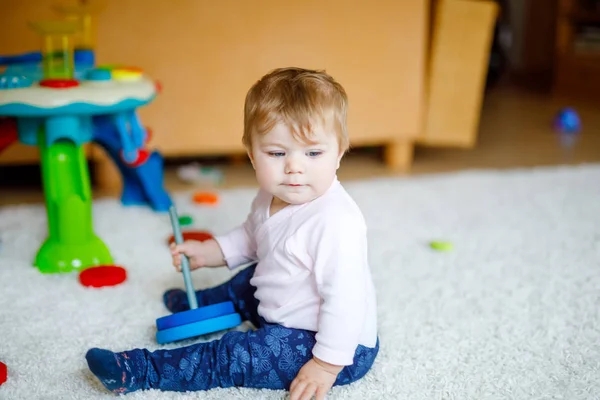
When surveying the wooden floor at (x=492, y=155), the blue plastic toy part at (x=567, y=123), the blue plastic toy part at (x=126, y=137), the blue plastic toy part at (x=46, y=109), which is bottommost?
the wooden floor at (x=492, y=155)

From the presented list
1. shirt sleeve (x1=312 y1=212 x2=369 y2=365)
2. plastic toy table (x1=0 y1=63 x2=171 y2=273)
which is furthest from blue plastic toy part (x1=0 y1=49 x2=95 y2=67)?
shirt sleeve (x1=312 y1=212 x2=369 y2=365)

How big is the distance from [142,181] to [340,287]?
821mm

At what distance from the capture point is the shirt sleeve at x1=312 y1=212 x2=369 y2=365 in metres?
0.77

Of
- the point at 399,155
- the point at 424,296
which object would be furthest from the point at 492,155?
the point at 424,296

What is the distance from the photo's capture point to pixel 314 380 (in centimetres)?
77

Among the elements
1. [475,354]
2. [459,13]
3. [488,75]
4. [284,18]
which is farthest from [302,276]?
[488,75]

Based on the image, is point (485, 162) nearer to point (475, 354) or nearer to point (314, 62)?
point (314, 62)

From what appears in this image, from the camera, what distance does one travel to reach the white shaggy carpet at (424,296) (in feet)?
2.78

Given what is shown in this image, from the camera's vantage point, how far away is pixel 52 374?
2.80 ft

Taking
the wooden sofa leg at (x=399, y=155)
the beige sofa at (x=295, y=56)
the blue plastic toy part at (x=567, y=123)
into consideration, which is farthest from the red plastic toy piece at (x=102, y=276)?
the blue plastic toy part at (x=567, y=123)

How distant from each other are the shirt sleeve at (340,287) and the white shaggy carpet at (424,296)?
0.27 feet

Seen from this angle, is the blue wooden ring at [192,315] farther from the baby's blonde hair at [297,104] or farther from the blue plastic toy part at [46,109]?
the blue plastic toy part at [46,109]

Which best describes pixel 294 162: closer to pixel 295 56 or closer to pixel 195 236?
pixel 195 236

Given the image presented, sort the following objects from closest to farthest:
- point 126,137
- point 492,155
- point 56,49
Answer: point 126,137 → point 56,49 → point 492,155
